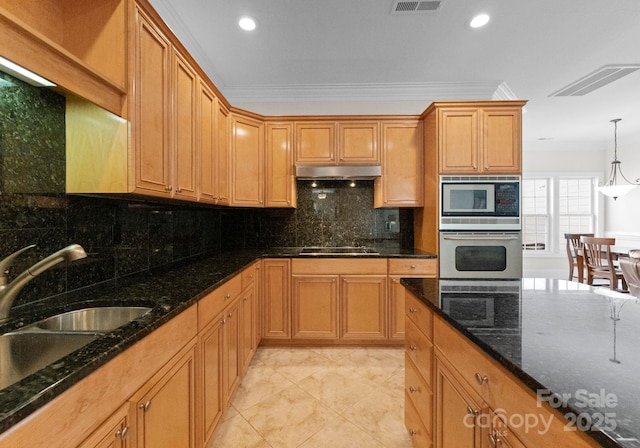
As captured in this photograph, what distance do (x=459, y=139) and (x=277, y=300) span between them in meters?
2.42

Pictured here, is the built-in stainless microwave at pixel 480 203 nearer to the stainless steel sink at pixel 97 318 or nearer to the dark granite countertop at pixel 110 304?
the dark granite countertop at pixel 110 304

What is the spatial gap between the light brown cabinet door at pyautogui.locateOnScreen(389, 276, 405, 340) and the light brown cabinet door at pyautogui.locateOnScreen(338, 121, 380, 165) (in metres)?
1.34

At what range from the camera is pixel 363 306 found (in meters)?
2.90

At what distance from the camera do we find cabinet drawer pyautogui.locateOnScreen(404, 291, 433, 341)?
4.28 ft

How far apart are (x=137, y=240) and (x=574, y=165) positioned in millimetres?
7912

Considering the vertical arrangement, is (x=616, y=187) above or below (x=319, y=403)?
above

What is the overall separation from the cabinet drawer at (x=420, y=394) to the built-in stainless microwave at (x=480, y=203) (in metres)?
1.65

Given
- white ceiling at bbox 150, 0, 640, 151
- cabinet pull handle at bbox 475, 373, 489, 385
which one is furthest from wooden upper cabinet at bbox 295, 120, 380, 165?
cabinet pull handle at bbox 475, 373, 489, 385

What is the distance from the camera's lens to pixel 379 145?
319 cm

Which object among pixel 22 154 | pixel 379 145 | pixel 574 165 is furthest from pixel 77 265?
pixel 574 165

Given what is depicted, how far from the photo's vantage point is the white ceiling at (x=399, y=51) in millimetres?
2256

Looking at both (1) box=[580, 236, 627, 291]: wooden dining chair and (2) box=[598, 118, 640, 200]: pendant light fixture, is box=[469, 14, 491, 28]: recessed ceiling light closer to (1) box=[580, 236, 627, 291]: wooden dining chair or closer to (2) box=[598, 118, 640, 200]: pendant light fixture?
(1) box=[580, 236, 627, 291]: wooden dining chair

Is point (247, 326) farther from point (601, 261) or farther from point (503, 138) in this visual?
point (601, 261)

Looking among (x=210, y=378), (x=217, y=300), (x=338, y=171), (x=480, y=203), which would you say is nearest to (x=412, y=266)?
(x=480, y=203)
